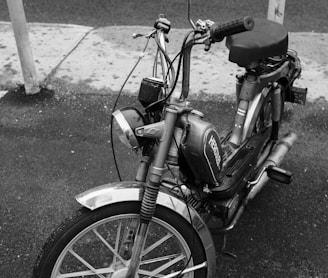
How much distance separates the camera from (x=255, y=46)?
2.57 metres

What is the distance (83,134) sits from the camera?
393 centimetres

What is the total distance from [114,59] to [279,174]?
2.85 meters

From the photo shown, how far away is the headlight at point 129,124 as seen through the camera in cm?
193

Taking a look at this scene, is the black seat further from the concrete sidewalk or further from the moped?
the concrete sidewalk

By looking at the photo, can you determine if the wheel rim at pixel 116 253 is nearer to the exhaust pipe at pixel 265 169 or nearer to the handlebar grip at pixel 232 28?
the exhaust pipe at pixel 265 169

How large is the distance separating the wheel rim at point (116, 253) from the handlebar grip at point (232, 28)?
0.86m

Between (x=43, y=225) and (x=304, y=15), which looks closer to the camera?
(x=43, y=225)

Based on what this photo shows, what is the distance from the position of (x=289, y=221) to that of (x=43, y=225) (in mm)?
1610

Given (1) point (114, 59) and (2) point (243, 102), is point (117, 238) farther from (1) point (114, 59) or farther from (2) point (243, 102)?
(1) point (114, 59)

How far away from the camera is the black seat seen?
8.45 feet

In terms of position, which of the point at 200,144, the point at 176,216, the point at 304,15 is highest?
the point at 200,144

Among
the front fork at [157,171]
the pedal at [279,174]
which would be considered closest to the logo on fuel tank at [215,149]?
the front fork at [157,171]

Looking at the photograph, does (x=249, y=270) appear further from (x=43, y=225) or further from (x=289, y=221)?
(x=43, y=225)

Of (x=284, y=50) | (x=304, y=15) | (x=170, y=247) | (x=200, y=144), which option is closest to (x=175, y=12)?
(x=304, y=15)
